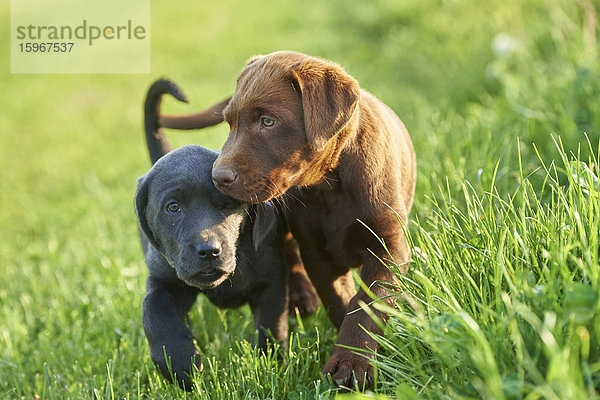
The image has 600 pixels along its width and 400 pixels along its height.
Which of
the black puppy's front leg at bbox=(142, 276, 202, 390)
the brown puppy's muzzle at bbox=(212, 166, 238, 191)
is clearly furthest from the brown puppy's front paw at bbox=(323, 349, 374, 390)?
the brown puppy's muzzle at bbox=(212, 166, 238, 191)

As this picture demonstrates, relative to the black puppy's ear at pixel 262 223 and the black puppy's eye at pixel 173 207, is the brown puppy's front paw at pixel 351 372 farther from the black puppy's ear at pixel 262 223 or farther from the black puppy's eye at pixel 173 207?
the black puppy's eye at pixel 173 207

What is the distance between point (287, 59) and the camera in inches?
122

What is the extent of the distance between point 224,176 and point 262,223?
0.61 m

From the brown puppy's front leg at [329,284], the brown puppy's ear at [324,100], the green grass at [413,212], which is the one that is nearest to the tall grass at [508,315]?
the green grass at [413,212]

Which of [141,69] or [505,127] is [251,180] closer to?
[505,127]

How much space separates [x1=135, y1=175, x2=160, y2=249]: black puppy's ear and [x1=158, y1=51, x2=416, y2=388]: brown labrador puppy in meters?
0.59

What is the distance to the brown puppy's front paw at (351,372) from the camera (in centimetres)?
279

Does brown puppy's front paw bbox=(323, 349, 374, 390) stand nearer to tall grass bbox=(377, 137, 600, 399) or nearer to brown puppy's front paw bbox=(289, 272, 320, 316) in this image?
tall grass bbox=(377, 137, 600, 399)

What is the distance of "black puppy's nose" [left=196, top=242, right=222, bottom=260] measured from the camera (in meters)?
2.89

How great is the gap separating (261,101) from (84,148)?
6548 mm

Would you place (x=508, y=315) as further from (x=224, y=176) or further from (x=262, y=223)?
(x=262, y=223)

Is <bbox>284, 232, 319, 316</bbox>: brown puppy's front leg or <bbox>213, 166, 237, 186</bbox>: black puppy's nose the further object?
<bbox>284, 232, 319, 316</bbox>: brown puppy's front leg

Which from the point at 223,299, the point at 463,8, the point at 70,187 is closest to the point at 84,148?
the point at 70,187

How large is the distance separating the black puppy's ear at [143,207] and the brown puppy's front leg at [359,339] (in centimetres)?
105
